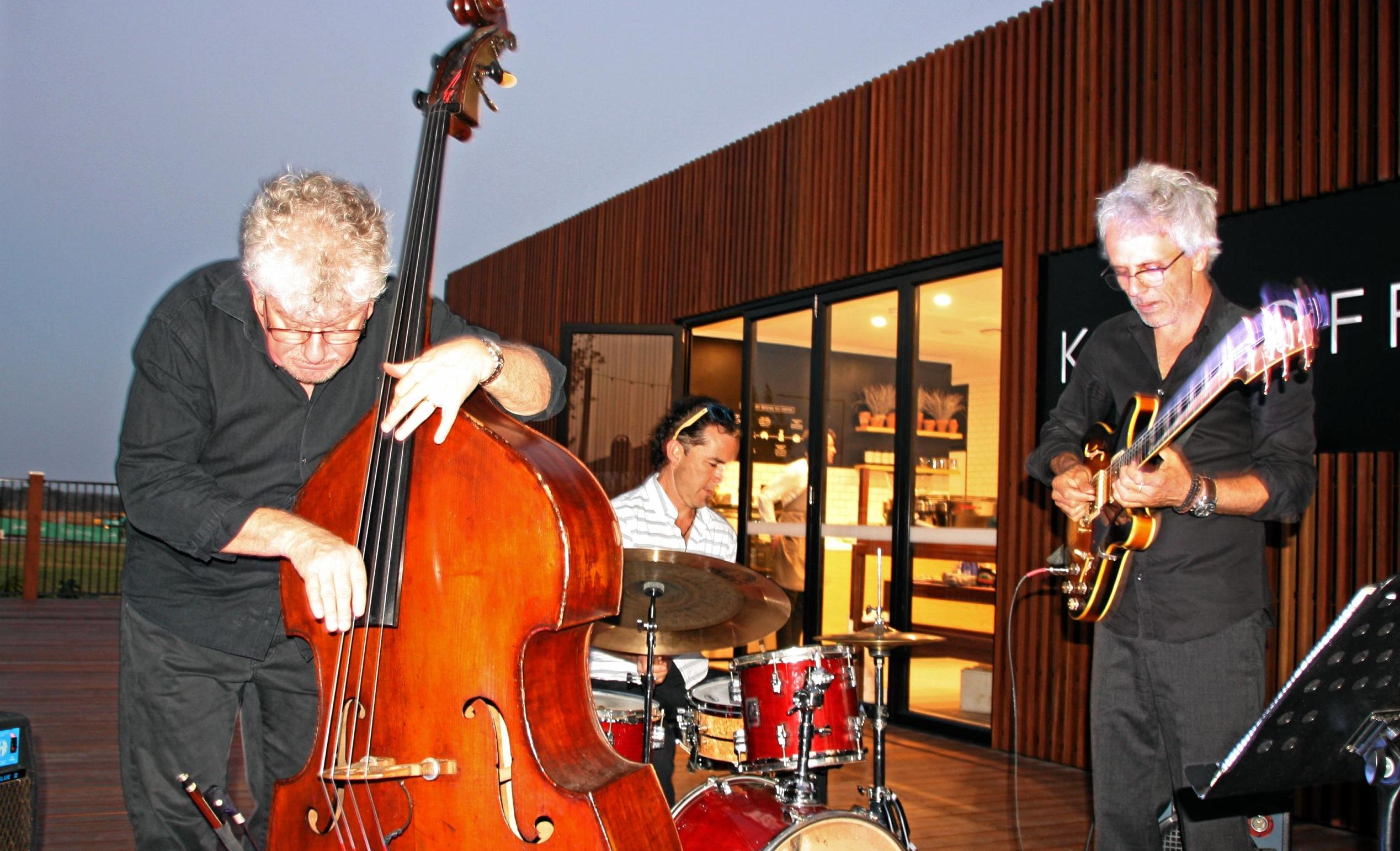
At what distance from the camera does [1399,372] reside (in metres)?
4.07

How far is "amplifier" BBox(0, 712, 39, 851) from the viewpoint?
5.26 feet

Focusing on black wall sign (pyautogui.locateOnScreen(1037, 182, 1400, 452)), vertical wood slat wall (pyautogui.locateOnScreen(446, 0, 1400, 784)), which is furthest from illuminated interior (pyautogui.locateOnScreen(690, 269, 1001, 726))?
black wall sign (pyautogui.locateOnScreen(1037, 182, 1400, 452))

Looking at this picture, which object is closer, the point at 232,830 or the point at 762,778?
the point at 232,830

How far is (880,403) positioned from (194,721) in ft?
18.2

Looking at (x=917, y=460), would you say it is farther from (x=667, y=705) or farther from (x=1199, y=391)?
(x=1199, y=391)

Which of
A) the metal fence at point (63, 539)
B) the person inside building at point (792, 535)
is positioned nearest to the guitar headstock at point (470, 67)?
the person inside building at point (792, 535)

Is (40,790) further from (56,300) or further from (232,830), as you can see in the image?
(56,300)

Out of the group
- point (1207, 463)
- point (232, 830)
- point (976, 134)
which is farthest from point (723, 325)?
point (232, 830)

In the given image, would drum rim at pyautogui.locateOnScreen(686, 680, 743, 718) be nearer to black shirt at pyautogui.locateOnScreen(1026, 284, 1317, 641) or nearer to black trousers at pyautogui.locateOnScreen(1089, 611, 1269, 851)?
black trousers at pyautogui.locateOnScreen(1089, 611, 1269, 851)

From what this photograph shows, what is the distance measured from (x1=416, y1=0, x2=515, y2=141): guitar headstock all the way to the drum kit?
4.06 ft

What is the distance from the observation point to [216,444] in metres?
1.72

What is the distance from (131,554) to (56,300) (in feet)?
89.7

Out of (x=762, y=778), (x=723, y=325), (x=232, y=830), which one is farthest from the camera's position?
(x=723, y=325)

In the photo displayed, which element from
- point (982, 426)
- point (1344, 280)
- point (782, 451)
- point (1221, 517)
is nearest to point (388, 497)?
point (1221, 517)
